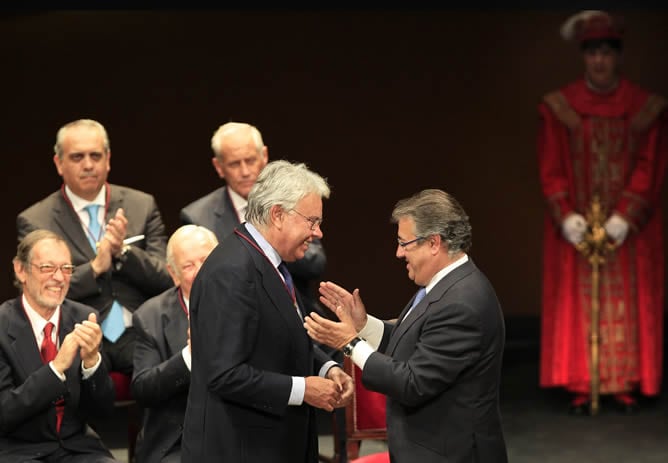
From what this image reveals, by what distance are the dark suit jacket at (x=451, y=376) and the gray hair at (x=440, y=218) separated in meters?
0.11

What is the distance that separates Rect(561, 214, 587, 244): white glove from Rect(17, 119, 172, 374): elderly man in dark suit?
2.30m

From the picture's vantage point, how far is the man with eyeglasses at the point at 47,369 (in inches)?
169

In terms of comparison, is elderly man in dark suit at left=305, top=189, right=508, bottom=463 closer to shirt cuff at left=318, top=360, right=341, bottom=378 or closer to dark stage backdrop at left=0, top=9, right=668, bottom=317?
shirt cuff at left=318, top=360, right=341, bottom=378

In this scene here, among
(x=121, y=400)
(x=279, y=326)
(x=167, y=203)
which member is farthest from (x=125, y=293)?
(x=167, y=203)

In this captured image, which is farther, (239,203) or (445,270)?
(239,203)

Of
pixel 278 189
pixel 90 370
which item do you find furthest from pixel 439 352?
pixel 90 370

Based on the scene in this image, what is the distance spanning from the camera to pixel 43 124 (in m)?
8.11

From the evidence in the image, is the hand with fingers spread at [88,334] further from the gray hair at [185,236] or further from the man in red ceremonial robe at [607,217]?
the man in red ceremonial robe at [607,217]

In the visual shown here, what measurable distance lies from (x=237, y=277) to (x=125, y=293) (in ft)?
6.22

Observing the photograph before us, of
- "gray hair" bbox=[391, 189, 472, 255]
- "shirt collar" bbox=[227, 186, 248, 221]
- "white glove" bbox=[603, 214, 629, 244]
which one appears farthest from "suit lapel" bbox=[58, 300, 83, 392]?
"white glove" bbox=[603, 214, 629, 244]

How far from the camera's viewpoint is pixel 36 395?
14.0 feet

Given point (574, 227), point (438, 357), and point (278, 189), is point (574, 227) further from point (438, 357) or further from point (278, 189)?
point (278, 189)

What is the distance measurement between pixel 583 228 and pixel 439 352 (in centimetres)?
300

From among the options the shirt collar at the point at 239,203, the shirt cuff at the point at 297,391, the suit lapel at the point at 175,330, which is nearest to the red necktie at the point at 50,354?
the suit lapel at the point at 175,330
